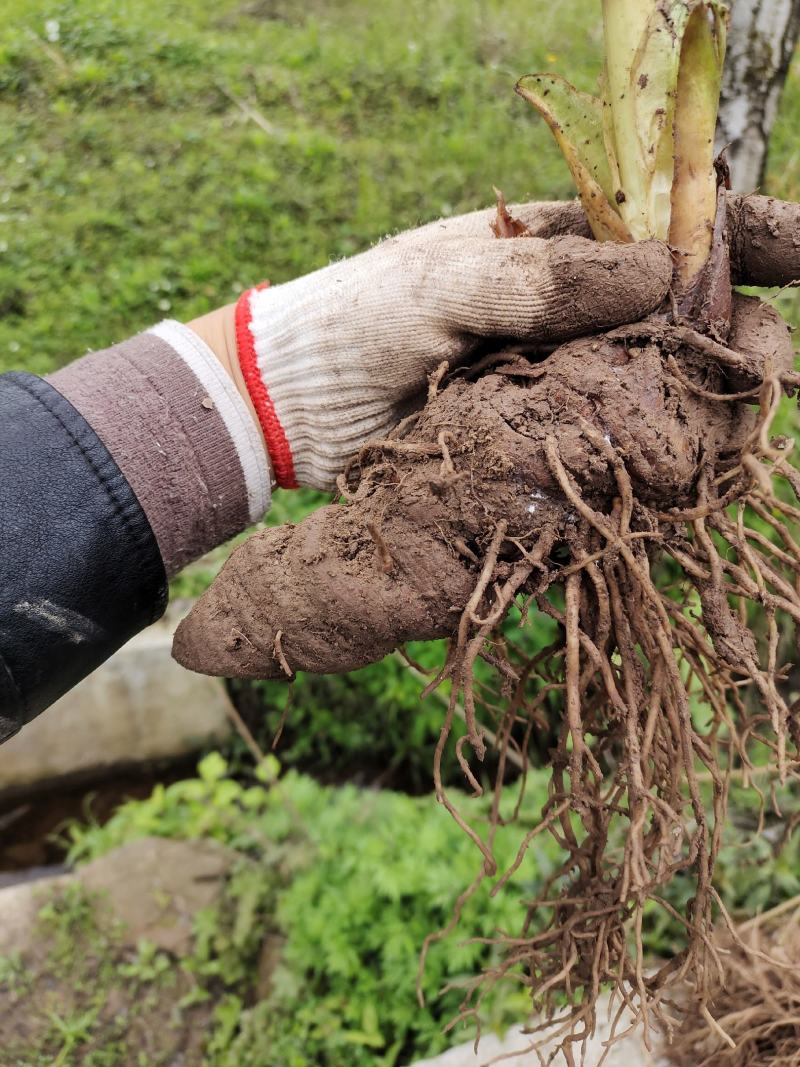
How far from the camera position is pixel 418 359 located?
134 centimetres

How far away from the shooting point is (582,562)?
1.10 metres

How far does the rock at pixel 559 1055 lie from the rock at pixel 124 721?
4.78 feet

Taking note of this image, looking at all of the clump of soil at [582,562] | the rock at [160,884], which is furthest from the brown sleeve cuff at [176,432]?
the rock at [160,884]

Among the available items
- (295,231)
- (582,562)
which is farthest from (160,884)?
(295,231)

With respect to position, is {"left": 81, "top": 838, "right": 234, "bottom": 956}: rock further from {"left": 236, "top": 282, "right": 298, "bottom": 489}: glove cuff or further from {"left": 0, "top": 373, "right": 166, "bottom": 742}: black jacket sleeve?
{"left": 236, "top": 282, "right": 298, "bottom": 489}: glove cuff

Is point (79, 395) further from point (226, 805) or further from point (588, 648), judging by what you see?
point (226, 805)

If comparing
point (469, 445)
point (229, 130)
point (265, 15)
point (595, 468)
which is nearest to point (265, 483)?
point (469, 445)

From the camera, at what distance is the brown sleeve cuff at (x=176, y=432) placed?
1342mm

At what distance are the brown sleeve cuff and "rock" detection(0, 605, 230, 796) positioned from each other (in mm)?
1541

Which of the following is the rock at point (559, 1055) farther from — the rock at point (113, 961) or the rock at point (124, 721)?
the rock at point (124, 721)

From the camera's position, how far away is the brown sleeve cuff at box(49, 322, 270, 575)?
1342 millimetres

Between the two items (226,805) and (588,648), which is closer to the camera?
(588,648)

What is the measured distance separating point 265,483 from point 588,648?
71 centimetres

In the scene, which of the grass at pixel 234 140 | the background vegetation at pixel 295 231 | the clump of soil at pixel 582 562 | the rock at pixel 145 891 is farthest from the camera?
the grass at pixel 234 140
